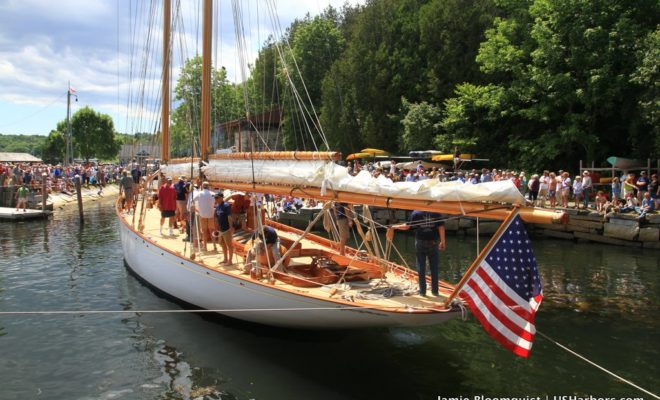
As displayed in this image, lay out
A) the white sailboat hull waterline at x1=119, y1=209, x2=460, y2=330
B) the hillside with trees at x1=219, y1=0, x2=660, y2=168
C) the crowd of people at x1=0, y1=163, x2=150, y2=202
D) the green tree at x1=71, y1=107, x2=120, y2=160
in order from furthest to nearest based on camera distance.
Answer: the green tree at x1=71, y1=107, x2=120, y2=160, the crowd of people at x1=0, y1=163, x2=150, y2=202, the hillside with trees at x1=219, y1=0, x2=660, y2=168, the white sailboat hull waterline at x1=119, y1=209, x2=460, y2=330

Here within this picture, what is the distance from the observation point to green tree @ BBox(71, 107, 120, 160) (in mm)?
88062

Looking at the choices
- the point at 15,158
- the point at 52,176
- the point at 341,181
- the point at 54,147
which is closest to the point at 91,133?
the point at 15,158

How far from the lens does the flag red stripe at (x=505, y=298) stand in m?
6.82

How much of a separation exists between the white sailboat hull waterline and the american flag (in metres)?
0.81

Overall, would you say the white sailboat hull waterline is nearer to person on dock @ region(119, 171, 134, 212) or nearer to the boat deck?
the boat deck

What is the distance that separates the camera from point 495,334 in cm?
689

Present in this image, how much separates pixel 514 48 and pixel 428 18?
10.2 m

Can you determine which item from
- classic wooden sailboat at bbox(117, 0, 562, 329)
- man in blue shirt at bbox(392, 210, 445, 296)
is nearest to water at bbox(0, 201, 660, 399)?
classic wooden sailboat at bbox(117, 0, 562, 329)

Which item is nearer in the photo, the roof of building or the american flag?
the american flag

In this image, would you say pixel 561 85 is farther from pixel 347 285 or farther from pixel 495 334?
pixel 495 334

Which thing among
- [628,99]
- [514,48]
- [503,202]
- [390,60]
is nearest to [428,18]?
[390,60]

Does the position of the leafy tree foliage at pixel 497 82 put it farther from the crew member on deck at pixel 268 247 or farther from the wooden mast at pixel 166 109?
the crew member on deck at pixel 268 247

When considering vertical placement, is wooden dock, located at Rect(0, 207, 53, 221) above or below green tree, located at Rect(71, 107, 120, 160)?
below

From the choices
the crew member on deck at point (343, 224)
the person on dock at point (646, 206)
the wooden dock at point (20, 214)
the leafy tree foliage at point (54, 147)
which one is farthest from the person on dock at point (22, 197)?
the leafy tree foliage at point (54, 147)
